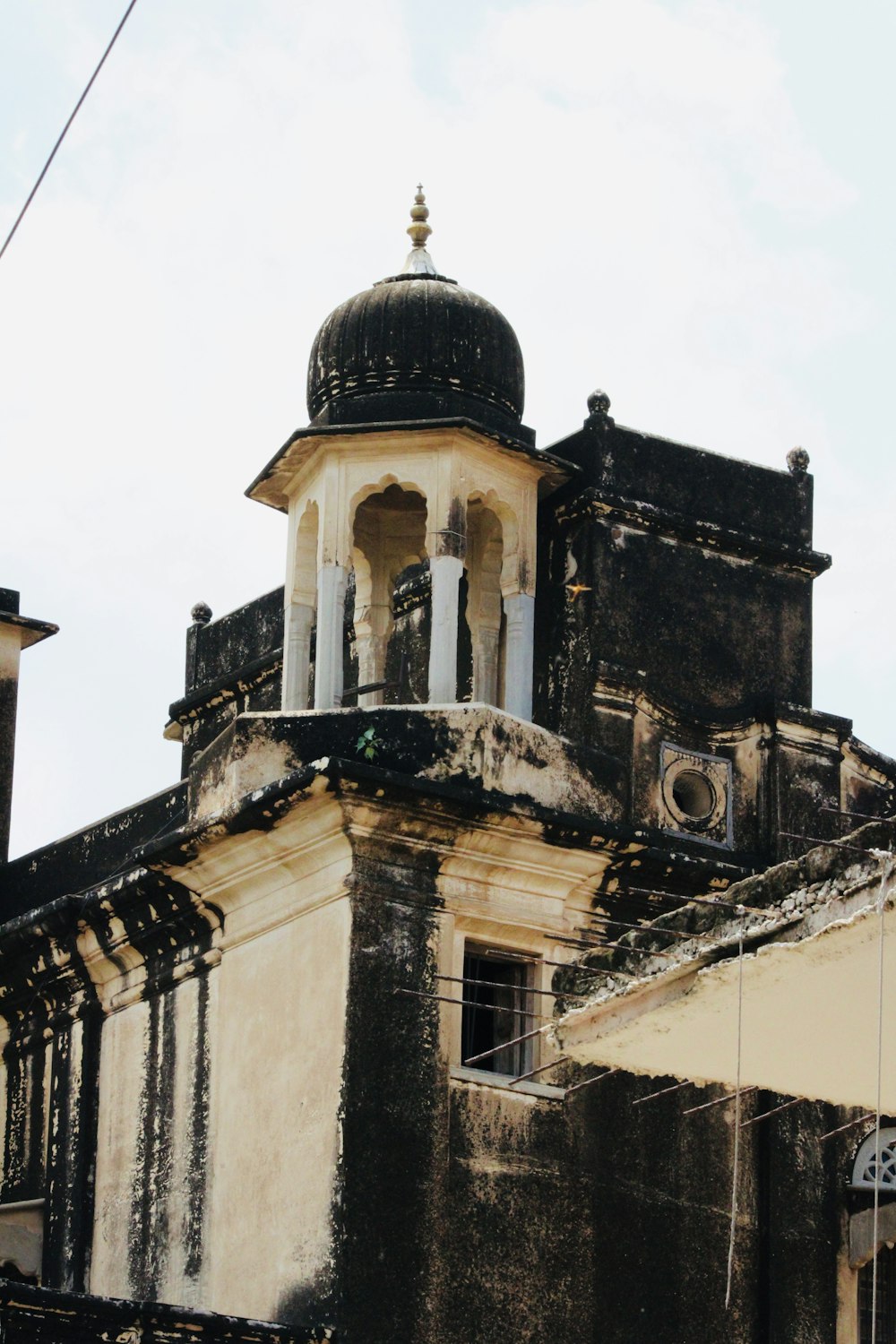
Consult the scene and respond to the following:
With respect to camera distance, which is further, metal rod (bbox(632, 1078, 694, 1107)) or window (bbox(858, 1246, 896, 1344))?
window (bbox(858, 1246, 896, 1344))

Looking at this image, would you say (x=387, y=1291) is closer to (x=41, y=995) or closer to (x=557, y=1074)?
(x=557, y=1074)

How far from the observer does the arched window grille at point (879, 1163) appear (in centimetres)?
1920

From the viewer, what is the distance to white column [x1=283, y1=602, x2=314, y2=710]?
19812 millimetres

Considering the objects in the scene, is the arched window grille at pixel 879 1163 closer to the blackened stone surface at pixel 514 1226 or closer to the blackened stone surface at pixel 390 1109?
the blackened stone surface at pixel 514 1226

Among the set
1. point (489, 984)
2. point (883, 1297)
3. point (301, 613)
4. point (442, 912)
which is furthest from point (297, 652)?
point (883, 1297)

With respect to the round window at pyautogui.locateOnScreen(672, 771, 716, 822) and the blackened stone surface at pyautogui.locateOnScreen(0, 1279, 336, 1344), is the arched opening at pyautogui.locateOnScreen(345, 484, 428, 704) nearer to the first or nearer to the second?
the round window at pyautogui.locateOnScreen(672, 771, 716, 822)

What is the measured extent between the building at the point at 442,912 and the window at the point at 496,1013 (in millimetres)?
23

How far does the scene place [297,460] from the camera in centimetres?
1988

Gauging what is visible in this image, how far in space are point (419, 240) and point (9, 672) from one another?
5.67m

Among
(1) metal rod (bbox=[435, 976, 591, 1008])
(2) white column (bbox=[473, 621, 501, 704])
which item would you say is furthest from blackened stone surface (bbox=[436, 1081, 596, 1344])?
(2) white column (bbox=[473, 621, 501, 704])

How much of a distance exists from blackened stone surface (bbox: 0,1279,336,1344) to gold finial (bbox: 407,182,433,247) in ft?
26.8

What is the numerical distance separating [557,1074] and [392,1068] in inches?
55.3

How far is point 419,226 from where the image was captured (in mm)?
20672

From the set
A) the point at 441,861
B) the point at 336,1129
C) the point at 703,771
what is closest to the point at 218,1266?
the point at 336,1129
